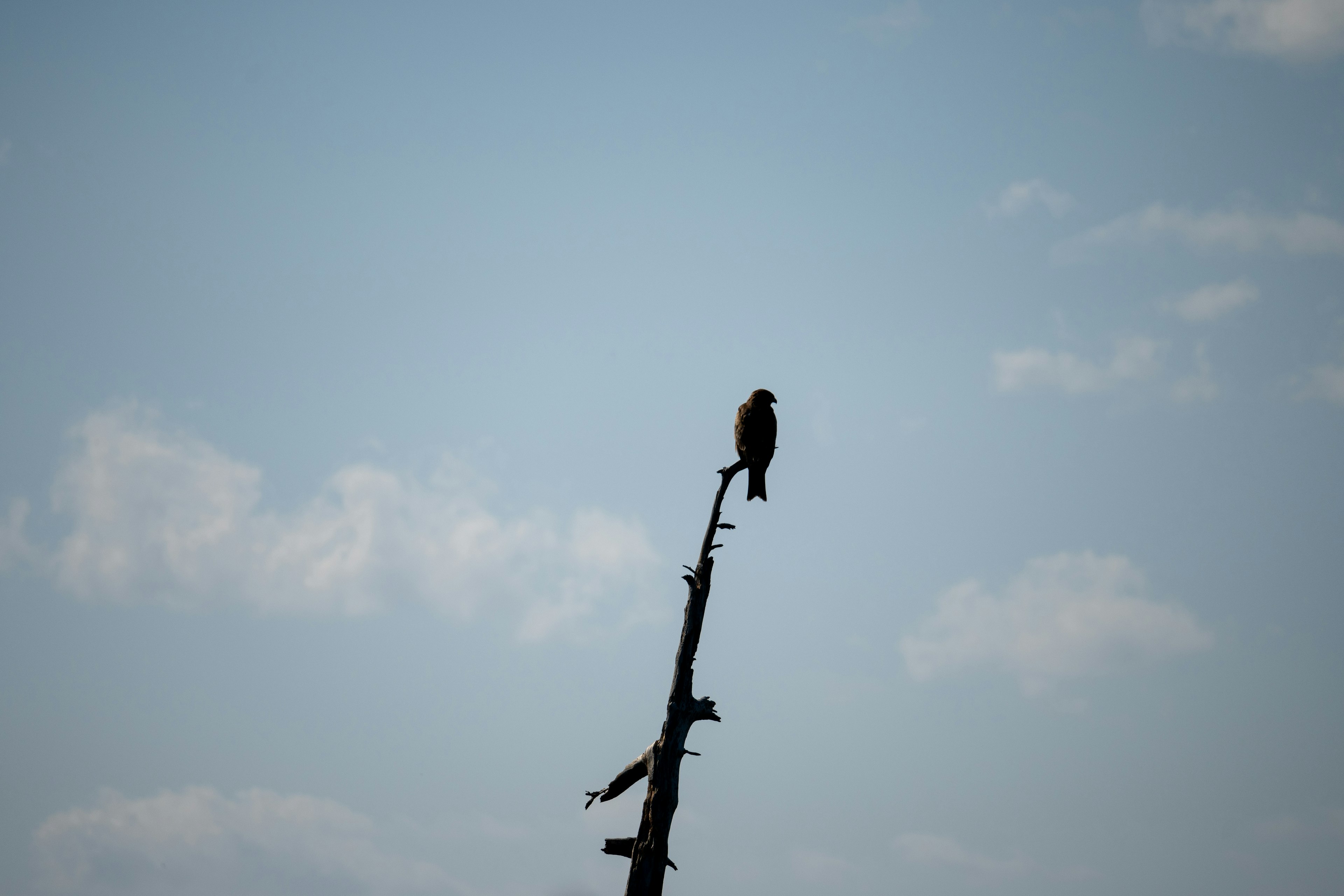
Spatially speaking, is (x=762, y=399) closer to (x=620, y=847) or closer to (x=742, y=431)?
(x=742, y=431)

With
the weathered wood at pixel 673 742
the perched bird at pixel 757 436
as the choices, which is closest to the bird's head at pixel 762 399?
the perched bird at pixel 757 436

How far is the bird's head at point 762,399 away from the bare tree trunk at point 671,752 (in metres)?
2.65

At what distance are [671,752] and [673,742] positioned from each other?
0.12m

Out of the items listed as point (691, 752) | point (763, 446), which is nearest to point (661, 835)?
point (691, 752)

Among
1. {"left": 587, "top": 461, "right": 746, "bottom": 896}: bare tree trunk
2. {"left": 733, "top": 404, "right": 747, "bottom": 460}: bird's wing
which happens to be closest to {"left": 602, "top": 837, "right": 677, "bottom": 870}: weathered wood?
{"left": 587, "top": 461, "right": 746, "bottom": 896}: bare tree trunk

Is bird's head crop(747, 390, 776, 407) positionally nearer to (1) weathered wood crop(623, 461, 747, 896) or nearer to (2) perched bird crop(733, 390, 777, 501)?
(2) perched bird crop(733, 390, 777, 501)

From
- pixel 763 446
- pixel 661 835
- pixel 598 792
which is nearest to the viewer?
pixel 661 835

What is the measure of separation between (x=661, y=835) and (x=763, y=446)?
195 inches

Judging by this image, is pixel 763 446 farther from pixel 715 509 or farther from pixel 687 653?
pixel 687 653

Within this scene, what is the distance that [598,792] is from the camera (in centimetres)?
1241

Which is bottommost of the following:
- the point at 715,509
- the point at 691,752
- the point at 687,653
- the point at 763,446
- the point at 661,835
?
the point at 661,835

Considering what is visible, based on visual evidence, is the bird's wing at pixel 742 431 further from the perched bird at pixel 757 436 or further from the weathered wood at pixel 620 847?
the weathered wood at pixel 620 847

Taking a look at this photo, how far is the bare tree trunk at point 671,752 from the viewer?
37.5 feet

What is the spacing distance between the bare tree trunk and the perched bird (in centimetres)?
150
